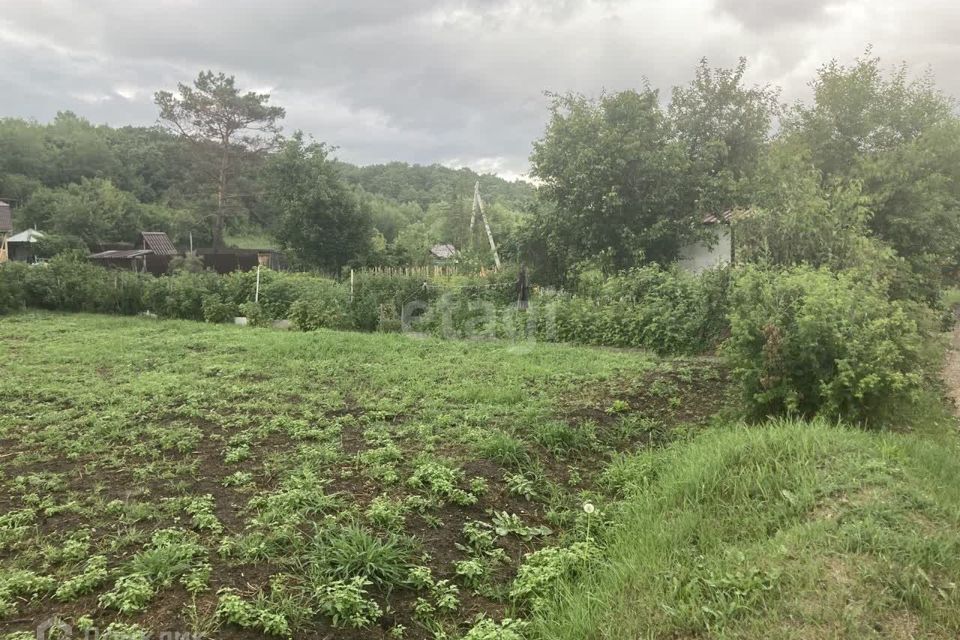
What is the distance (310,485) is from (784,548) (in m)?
2.57

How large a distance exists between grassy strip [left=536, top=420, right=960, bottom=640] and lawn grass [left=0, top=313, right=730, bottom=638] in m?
0.36

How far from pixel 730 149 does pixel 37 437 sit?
1469 centimetres

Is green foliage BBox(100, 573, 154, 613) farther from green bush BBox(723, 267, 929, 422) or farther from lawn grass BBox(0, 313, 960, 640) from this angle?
green bush BBox(723, 267, 929, 422)

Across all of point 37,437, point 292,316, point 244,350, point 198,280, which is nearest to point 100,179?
point 198,280

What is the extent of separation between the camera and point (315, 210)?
73.5ft

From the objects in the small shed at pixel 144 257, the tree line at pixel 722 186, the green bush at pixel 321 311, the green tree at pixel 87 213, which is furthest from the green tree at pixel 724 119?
the green tree at pixel 87 213

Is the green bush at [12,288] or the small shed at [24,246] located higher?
the small shed at [24,246]

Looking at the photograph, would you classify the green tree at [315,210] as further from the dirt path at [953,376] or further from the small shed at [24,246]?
the dirt path at [953,376]

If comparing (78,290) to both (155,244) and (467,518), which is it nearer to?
(467,518)

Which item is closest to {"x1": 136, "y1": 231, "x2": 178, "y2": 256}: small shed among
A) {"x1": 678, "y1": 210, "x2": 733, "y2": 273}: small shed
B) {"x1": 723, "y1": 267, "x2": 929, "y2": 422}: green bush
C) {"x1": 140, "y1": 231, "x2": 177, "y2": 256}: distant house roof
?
{"x1": 140, "y1": 231, "x2": 177, "y2": 256}: distant house roof

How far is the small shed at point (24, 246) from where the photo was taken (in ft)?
92.9

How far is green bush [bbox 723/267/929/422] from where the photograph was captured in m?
4.43

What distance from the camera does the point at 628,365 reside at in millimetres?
7457

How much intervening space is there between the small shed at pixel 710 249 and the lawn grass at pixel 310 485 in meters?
7.24
